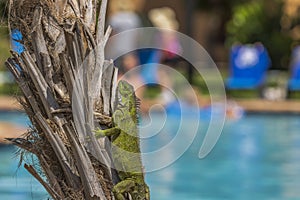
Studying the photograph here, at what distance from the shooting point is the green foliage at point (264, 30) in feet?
79.4

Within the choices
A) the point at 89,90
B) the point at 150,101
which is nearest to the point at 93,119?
the point at 89,90

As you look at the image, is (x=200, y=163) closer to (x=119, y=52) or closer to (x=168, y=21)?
(x=119, y=52)

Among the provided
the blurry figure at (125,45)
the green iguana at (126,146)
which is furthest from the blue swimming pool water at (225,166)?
the green iguana at (126,146)

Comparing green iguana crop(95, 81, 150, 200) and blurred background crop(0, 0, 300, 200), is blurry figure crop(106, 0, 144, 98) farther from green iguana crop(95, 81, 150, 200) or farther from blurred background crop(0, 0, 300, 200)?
green iguana crop(95, 81, 150, 200)

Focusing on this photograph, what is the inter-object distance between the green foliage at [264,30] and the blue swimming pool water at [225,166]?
9542 mm

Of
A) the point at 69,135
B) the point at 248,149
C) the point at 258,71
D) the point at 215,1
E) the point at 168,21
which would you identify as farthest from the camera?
the point at 215,1

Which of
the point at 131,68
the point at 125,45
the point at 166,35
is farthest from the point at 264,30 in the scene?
the point at 125,45

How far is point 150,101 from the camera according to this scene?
1531 centimetres

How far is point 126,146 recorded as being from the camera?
4.34 metres

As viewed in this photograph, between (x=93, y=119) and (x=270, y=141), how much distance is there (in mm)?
8853

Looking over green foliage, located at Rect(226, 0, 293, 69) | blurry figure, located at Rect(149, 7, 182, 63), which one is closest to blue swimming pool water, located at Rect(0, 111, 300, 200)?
blurry figure, located at Rect(149, 7, 182, 63)

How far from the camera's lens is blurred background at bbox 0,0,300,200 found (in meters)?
9.02

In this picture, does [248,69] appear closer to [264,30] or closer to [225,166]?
[225,166]

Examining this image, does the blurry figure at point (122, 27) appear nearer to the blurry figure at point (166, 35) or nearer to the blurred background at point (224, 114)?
the blurred background at point (224, 114)
